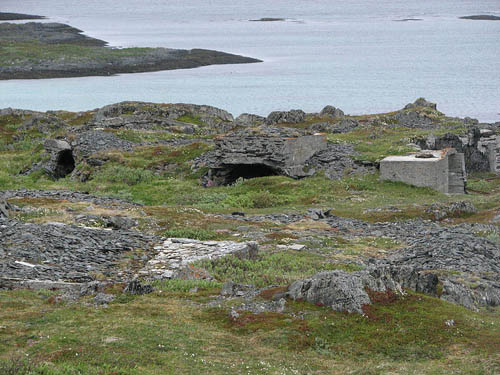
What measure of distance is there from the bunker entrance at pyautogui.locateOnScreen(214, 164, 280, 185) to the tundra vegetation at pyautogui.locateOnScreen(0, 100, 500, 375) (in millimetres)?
3815

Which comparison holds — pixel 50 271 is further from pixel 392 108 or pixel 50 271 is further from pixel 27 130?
pixel 392 108

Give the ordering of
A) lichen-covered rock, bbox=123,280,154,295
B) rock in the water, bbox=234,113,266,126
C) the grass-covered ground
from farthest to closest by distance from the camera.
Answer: rock in the water, bbox=234,113,266,126 → lichen-covered rock, bbox=123,280,154,295 → the grass-covered ground

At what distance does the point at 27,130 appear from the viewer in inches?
3393

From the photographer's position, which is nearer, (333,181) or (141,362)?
(141,362)

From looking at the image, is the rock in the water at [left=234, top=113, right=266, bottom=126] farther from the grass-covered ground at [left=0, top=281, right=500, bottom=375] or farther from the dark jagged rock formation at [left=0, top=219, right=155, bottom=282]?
the grass-covered ground at [left=0, top=281, right=500, bottom=375]

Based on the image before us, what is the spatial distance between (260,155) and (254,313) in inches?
1368

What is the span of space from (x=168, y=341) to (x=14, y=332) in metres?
3.94

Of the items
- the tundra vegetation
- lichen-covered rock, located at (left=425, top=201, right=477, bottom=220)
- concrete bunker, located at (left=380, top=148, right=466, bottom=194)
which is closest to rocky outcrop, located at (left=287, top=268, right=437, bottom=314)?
the tundra vegetation

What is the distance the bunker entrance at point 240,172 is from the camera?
5344 cm

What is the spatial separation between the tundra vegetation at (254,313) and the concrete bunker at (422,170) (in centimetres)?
94

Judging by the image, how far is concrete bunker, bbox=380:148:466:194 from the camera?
46.8 metres

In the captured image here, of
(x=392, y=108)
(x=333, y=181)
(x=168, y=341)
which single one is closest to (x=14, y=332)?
(x=168, y=341)

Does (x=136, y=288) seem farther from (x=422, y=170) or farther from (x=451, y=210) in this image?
(x=422, y=170)

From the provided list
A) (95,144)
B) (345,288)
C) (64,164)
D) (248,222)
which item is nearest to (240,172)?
Answer: (95,144)
